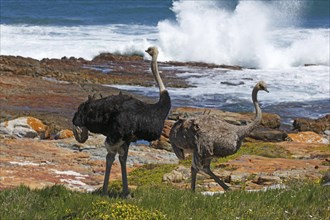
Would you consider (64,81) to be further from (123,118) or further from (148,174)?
(123,118)

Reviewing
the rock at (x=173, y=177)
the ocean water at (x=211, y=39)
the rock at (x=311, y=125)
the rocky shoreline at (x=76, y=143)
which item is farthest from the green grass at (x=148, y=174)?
the ocean water at (x=211, y=39)

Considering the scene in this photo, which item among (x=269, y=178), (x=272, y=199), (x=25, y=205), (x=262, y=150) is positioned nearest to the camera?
(x=25, y=205)

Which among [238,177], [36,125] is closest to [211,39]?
[36,125]

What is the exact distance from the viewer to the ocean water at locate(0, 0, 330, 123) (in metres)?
33.7

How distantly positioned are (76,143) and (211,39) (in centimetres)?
3430

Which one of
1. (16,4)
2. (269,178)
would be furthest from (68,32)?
(269,178)

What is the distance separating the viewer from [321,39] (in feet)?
173

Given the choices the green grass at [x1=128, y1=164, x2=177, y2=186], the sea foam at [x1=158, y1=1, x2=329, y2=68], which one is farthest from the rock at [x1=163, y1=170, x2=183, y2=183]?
the sea foam at [x1=158, y1=1, x2=329, y2=68]

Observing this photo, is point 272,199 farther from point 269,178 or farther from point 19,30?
point 19,30

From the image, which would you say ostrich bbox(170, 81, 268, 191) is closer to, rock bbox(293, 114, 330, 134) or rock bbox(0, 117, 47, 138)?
rock bbox(0, 117, 47, 138)

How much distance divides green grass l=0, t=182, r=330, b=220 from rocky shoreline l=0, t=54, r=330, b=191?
11.8 feet

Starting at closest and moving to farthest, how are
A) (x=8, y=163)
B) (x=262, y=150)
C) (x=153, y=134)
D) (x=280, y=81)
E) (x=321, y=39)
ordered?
(x=153, y=134)
(x=8, y=163)
(x=262, y=150)
(x=280, y=81)
(x=321, y=39)

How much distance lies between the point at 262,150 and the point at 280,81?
2046cm

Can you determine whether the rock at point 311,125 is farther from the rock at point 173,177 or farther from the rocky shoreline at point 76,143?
the rock at point 173,177
